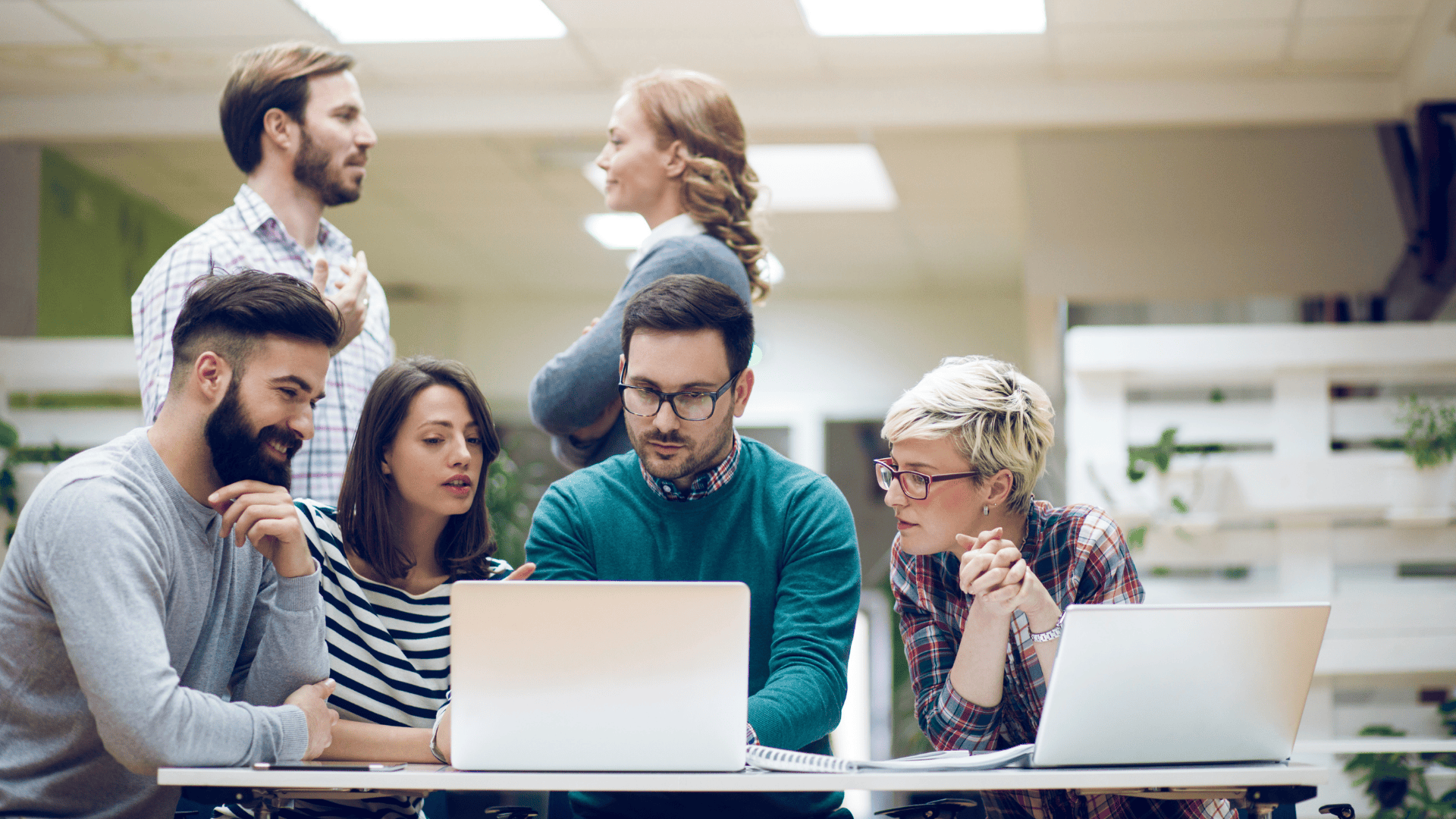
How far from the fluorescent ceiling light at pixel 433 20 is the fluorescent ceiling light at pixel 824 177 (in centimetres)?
116

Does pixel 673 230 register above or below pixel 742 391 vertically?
above

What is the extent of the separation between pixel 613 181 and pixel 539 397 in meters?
0.44

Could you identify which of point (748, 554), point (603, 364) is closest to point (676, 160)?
point (603, 364)

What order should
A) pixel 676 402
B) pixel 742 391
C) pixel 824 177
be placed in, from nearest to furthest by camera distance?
pixel 676 402, pixel 742 391, pixel 824 177

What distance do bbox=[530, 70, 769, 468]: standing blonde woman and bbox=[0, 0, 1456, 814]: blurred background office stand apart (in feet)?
5.86

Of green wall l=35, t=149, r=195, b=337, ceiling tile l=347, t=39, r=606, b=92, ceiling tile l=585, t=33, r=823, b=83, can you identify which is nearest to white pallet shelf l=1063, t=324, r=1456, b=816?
ceiling tile l=585, t=33, r=823, b=83

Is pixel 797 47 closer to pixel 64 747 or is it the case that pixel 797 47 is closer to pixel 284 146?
pixel 284 146

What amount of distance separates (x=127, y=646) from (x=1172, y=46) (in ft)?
12.3

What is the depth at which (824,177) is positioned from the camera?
5328 millimetres

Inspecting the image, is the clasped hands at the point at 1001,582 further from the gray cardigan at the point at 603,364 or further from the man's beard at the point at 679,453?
the gray cardigan at the point at 603,364

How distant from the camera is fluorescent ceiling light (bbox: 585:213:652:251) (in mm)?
5988

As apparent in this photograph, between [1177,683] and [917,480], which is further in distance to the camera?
[917,480]

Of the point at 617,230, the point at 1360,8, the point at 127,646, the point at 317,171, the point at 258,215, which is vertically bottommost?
the point at 127,646

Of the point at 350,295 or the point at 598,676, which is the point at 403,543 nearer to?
the point at 350,295
